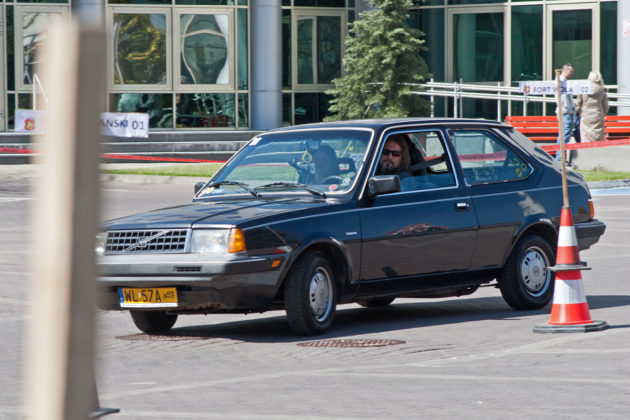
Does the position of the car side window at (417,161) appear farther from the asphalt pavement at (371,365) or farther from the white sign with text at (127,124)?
the white sign with text at (127,124)

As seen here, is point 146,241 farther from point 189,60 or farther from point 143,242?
point 189,60

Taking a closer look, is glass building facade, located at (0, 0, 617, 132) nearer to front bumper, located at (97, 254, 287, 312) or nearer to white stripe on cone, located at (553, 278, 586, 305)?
front bumper, located at (97, 254, 287, 312)

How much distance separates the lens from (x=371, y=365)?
736 centimetres

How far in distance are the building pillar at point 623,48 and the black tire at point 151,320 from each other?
25.7 metres

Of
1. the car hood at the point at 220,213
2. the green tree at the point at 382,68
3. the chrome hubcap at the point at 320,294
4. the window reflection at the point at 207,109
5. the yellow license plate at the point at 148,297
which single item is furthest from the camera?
the window reflection at the point at 207,109

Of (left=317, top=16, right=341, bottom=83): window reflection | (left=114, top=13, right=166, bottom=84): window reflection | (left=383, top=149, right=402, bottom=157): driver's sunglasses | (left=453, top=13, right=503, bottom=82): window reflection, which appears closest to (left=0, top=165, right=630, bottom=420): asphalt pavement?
(left=383, top=149, right=402, bottom=157): driver's sunglasses

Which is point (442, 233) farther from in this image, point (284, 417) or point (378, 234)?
point (284, 417)

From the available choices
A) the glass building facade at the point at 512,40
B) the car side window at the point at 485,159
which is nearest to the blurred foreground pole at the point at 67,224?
the car side window at the point at 485,159

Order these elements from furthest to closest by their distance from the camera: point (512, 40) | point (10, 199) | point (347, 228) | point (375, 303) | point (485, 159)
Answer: point (512, 40), point (10, 199), point (375, 303), point (485, 159), point (347, 228)

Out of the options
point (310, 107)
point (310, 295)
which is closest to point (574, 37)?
point (310, 107)

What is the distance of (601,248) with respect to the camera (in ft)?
47.8

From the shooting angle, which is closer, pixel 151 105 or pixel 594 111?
pixel 594 111

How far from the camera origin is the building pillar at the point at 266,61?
1339 inches

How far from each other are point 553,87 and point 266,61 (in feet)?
77.7
